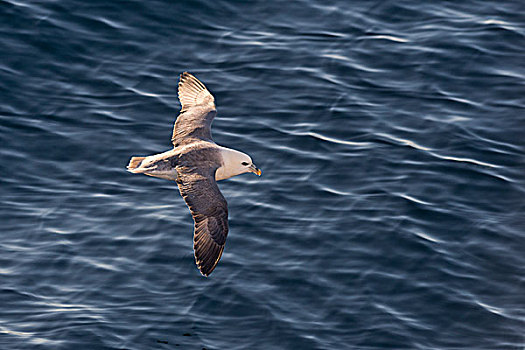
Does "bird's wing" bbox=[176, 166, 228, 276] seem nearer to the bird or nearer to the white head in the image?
the bird

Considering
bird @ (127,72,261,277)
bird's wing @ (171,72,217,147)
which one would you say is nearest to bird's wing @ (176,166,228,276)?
bird @ (127,72,261,277)

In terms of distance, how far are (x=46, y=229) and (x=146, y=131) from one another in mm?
2863

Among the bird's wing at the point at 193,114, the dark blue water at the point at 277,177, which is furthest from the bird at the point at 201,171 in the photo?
the dark blue water at the point at 277,177

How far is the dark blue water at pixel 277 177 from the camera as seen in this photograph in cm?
1379

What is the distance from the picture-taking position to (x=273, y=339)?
1341 cm

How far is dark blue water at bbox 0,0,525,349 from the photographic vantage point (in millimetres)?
13789

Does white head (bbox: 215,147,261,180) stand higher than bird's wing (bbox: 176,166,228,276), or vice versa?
white head (bbox: 215,147,261,180)

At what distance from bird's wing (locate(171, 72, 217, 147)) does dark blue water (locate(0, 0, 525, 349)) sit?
1.25 meters

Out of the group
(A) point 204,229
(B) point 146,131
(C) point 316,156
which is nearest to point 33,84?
(B) point 146,131

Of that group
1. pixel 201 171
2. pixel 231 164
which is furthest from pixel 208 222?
pixel 231 164

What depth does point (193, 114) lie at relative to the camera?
50.4 ft

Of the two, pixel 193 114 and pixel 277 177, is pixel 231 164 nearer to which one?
pixel 193 114

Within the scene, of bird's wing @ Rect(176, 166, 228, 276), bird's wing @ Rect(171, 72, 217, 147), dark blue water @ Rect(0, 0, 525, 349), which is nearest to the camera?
bird's wing @ Rect(176, 166, 228, 276)

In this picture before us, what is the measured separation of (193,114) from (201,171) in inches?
80.0
